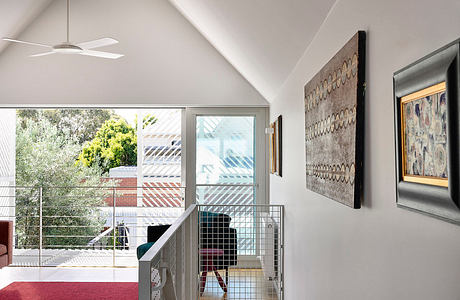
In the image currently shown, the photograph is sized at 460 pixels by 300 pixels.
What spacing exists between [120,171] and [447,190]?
33.3ft

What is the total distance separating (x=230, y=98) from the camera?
204 inches

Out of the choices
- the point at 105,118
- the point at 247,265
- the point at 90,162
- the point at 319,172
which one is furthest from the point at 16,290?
the point at 105,118

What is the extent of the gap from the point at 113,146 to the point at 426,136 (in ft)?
33.7

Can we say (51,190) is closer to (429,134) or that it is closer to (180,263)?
(180,263)

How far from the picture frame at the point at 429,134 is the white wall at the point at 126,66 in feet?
13.9

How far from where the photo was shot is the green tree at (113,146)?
413 inches

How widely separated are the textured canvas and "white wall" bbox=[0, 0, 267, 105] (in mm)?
4275

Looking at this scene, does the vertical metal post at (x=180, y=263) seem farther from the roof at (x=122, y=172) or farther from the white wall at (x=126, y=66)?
the roof at (x=122, y=172)

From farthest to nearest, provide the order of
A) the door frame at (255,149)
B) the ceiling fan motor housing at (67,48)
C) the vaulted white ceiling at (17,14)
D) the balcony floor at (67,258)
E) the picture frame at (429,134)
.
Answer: the balcony floor at (67,258), the door frame at (255,149), the vaulted white ceiling at (17,14), the ceiling fan motor housing at (67,48), the picture frame at (429,134)

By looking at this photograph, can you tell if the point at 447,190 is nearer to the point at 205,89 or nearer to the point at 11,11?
the point at 205,89

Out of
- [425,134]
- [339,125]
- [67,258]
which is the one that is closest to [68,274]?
[67,258]

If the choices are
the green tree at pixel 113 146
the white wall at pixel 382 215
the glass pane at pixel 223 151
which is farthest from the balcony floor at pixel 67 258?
the green tree at pixel 113 146

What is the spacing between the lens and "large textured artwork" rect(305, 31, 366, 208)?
1.34 metres

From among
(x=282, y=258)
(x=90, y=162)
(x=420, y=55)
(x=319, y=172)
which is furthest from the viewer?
(x=90, y=162)
